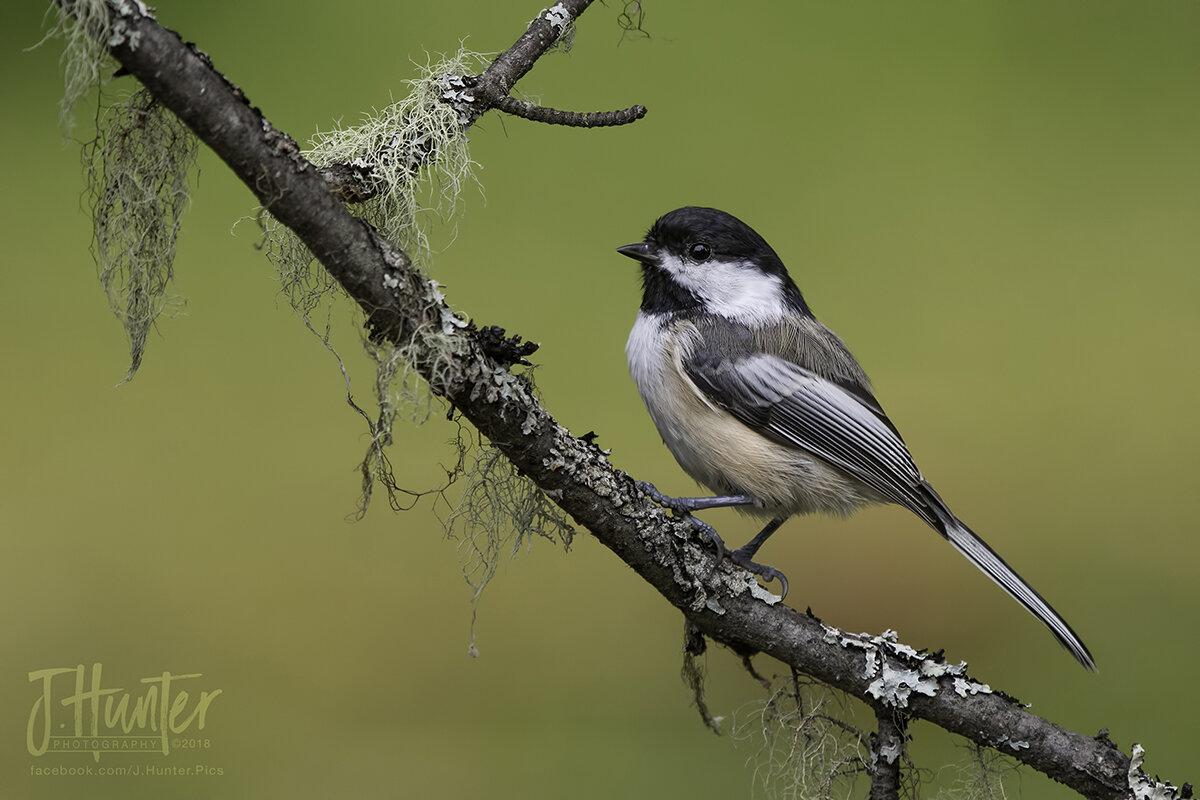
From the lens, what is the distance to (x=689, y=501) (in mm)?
1183

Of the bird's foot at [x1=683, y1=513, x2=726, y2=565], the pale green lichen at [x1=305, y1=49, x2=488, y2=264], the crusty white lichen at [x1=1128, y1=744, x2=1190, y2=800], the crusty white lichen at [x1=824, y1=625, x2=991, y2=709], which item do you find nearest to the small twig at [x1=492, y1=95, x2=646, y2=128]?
the pale green lichen at [x1=305, y1=49, x2=488, y2=264]

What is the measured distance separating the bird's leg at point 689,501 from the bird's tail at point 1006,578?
27 cm

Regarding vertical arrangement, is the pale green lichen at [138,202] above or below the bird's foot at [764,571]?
above

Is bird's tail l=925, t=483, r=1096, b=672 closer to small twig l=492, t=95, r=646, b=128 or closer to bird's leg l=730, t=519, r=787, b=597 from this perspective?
bird's leg l=730, t=519, r=787, b=597

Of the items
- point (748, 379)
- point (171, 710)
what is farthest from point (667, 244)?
point (171, 710)

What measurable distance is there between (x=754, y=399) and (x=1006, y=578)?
0.41 meters

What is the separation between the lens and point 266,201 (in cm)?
74

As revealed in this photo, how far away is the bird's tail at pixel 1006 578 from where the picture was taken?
3.92ft

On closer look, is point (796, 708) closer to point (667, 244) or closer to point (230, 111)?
point (667, 244)

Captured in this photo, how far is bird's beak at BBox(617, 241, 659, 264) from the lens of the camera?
1.39m

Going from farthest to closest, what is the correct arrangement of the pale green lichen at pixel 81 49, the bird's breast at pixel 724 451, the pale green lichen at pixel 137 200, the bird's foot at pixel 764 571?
the bird's breast at pixel 724 451, the bird's foot at pixel 764 571, the pale green lichen at pixel 137 200, the pale green lichen at pixel 81 49

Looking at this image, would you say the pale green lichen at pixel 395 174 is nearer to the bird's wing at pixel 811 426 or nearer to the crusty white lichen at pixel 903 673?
the bird's wing at pixel 811 426

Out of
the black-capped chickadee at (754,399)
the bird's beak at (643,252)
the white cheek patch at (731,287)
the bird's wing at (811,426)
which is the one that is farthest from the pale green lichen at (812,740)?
the bird's beak at (643,252)

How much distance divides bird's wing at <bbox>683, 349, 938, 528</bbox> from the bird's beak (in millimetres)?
173
